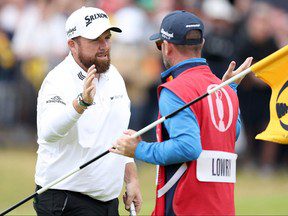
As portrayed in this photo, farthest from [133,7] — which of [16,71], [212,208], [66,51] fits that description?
[212,208]

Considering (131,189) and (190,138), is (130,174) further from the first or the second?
(190,138)

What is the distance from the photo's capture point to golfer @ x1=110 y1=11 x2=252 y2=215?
748cm

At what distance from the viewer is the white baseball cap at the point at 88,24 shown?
8406 millimetres

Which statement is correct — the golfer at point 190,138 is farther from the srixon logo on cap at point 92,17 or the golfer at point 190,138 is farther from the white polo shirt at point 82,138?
the srixon logo on cap at point 92,17

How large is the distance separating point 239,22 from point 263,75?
9.86 m

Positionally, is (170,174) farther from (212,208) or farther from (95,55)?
(95,55)

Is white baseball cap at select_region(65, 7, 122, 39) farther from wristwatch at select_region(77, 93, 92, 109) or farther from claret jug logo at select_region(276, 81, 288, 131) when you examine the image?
claret jug logo at select_region(276, 81, 288, 131)

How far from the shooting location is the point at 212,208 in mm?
7656

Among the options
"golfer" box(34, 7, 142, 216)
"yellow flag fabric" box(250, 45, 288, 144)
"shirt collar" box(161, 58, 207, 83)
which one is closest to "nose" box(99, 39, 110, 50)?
"golfer" box(34, 7, 142, 216)

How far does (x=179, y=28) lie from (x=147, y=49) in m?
9.78

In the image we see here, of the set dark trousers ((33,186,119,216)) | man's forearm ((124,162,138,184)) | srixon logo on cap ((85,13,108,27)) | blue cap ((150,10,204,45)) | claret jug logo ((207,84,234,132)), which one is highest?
srixon logo on cap ((85,13,108,27))

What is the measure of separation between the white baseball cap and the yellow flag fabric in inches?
52.9

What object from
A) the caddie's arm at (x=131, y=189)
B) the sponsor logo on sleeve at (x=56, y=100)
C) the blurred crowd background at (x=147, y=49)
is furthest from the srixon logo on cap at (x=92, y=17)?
the blurred crowd background at (x=147, y=49)

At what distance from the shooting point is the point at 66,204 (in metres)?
8.46
